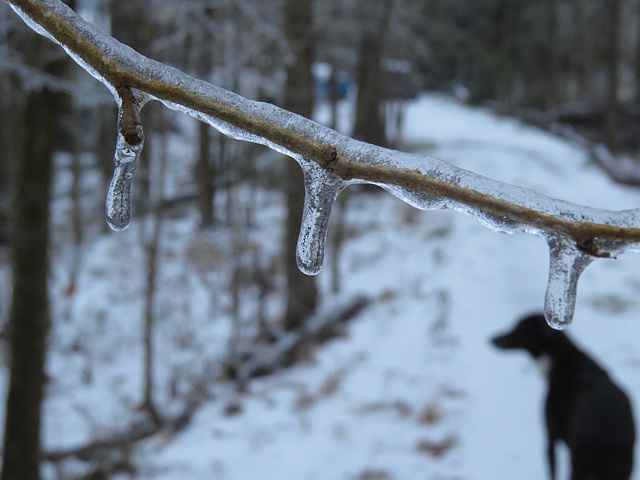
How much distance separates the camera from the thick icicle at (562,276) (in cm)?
56

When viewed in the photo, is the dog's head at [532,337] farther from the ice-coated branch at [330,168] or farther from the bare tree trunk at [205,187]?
the bare tree trunk at [205,187]

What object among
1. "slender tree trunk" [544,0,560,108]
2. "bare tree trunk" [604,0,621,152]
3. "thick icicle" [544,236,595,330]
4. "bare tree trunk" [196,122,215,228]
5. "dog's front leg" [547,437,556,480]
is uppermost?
"slender tree trunk" [544,0,560,108]

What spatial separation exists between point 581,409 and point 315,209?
3439 mm

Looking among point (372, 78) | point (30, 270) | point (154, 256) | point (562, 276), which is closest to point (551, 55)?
point (372, 78)

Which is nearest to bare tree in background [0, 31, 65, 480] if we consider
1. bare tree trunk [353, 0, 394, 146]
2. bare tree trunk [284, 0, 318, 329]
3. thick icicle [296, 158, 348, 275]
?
bare tree trunk [284, 0, 318, 329]

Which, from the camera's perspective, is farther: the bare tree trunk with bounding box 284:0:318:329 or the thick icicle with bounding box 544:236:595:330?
the bare tree trunk with bounding box 284:0:318:329

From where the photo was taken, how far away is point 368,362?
5980mm

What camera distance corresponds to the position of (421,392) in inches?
207

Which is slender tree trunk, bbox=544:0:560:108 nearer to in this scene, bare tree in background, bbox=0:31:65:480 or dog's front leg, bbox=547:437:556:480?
dog's front leg, bbox=547:437:556:480

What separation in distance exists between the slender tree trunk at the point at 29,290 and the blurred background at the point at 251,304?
0.04ft

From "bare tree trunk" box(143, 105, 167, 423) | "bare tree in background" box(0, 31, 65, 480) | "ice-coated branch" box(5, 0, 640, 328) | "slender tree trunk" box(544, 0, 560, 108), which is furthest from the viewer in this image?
"slender tree trunk" box(544, 0, 560, 108)

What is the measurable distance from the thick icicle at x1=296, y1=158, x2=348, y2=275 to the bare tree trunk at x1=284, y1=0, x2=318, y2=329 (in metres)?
5.29

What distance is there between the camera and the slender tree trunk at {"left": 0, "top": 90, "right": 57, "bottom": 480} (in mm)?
3402

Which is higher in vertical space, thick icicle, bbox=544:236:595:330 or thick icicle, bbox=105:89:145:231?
thick icicle, bbox=105:89:145:231
